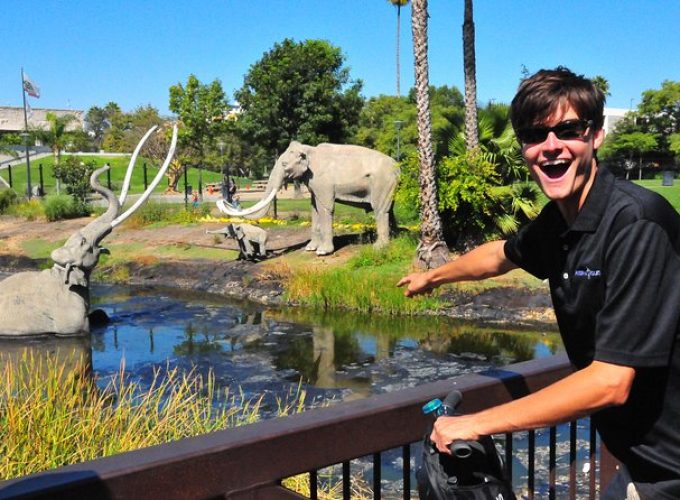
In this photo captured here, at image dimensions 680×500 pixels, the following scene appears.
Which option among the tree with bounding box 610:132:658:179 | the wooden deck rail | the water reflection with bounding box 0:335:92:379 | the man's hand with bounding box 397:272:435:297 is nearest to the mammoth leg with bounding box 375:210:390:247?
the water reflection with bounding box 0:335:92:379

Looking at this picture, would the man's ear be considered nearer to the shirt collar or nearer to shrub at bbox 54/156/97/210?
the shirt collar

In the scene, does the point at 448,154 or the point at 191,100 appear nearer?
the point at 448,154

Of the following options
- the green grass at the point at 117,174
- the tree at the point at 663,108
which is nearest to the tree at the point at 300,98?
the green grass at the point at 117,174

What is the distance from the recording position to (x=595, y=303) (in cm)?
153

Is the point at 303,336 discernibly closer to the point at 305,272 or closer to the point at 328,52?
the point at 305,272

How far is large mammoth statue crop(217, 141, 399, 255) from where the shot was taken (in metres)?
15.0

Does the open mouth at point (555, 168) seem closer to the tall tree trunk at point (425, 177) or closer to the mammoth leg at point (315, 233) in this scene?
the tall tree trunk at point (425, 177)

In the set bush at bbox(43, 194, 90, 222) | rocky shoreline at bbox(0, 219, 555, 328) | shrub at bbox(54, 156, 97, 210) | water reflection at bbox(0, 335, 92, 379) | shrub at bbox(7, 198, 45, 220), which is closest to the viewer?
water reflection at bbox(0, 335, 92, 379)

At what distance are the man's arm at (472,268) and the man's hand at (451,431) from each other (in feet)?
2.14

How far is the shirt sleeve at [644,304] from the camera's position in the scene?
141 centimetres

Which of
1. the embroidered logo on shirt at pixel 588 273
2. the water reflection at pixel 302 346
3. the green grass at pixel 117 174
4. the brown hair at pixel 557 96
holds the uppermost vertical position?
the green grass at pixel 117 174

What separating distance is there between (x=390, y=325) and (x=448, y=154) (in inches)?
190

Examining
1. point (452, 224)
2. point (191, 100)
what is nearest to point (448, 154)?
point (452, 224)

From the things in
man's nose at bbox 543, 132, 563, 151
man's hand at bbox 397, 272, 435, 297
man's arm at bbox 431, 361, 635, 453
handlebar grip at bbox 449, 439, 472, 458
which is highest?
man's nose at bbox 543, 132, 563, 151
